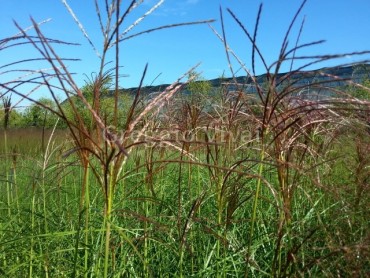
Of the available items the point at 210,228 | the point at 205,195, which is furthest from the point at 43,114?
the point at 210,228

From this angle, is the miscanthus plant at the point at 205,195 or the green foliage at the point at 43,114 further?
the green foliage at the point at 43,114

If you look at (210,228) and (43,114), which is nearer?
(210,228)

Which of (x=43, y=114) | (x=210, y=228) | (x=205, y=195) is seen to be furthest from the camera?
(x=43, y=114)

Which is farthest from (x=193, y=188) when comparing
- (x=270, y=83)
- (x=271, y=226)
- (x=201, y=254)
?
(x=270, y=83)

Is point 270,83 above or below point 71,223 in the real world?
above

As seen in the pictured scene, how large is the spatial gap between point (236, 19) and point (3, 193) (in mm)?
3664

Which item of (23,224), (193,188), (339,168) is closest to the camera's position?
(23,224)

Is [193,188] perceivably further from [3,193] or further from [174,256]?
[3,193]

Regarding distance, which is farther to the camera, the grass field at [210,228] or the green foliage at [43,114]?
the green foliage at [43,114]

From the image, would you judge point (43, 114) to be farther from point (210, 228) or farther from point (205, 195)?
point (210, 228)

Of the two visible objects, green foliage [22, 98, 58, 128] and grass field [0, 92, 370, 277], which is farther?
green foliage [22, 98, 58, 128]

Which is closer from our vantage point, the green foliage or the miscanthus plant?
the miscanthus plant

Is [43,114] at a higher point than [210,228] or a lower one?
higher

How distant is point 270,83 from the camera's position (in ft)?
3.52
